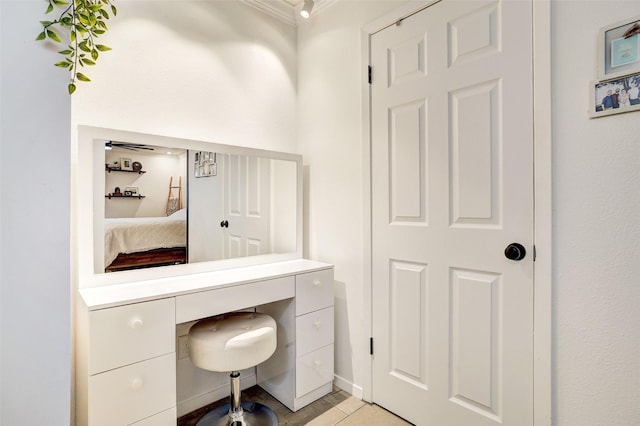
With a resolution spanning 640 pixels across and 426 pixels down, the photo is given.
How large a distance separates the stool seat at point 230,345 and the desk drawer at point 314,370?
37cm

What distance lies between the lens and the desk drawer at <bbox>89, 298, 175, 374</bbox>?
3.96 ft

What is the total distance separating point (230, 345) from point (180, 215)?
79 cm

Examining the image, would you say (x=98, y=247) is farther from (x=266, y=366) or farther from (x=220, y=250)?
(x=266, y=366)

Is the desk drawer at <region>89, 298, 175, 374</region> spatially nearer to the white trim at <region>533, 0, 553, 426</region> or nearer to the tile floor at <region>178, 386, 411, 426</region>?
the tile floor at <region>178, 386, 411, 426</region>

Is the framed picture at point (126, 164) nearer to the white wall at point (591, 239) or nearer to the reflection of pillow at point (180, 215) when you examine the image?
the reflection of pillow at point (180, 215)

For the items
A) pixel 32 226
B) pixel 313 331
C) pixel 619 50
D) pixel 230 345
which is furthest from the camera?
pixel 313 331

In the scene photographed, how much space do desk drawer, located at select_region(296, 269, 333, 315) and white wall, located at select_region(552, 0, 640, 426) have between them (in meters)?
1.15

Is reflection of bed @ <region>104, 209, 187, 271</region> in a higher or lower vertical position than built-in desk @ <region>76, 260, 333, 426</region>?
higher

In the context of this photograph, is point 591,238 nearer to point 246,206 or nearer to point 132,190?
point 246,206

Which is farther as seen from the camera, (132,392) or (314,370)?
(314,370)

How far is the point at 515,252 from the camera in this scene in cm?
133

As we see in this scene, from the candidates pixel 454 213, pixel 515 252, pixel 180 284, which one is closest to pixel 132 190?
pixel 180 284

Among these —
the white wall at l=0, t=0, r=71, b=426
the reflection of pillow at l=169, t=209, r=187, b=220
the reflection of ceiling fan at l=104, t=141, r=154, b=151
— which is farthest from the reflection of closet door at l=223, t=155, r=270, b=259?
the white wall at l=0, t=0, r=71, b=426

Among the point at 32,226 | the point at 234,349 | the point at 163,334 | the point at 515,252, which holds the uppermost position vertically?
the point at 32,226
